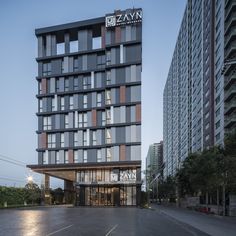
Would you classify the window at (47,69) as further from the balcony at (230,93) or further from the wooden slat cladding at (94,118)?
the balcony at (230,93)

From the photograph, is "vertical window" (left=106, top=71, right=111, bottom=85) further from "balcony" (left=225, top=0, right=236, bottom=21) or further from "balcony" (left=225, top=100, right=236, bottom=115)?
"balcony" (left=225, top=0, right=236, bottom=21)

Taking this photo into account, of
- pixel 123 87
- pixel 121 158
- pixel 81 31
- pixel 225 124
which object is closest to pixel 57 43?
pixel 81 31

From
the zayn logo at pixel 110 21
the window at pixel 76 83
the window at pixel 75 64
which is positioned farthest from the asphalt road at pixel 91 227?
the zayn logo at pixel 110 21

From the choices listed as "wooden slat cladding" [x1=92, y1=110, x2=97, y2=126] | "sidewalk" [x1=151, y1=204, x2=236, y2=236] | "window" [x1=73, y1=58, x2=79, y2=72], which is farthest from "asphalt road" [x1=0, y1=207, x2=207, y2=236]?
"window" [x1=73, y1=58, x2=79, y2=72]

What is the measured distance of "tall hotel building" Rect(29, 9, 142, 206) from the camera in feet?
265

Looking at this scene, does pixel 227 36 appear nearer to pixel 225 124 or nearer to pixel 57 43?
pixel 225 124

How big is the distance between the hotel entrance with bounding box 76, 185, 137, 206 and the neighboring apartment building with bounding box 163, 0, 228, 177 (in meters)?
24.8

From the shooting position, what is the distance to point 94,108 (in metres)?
85.0

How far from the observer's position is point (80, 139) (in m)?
85.1

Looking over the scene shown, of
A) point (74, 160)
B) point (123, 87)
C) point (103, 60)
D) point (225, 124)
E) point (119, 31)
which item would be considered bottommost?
point (74, 160)

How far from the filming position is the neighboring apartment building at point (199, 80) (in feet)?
318

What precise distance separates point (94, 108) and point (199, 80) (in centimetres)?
5113

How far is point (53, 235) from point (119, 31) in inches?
2674

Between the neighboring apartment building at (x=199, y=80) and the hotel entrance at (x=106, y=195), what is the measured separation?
24.8 metres
